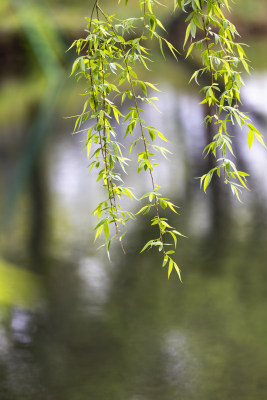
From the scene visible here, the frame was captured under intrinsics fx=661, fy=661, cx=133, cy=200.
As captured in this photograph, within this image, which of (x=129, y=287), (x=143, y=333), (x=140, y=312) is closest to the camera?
(x=143, y=333)

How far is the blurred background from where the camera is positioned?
1618 mm

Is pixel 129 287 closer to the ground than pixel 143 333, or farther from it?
farther from it

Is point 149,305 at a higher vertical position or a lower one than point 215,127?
lower

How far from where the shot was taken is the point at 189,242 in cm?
246

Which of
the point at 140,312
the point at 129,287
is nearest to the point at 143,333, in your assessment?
the point at 140,312

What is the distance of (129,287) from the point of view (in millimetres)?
2107

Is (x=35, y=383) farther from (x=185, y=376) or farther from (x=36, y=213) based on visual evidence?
(x=36, y=213)

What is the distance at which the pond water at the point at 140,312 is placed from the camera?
5.24 feet

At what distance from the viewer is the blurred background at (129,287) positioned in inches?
63.7

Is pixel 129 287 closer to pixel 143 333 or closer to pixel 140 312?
pixel 140 312

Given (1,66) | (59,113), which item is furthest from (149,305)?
(1,66)

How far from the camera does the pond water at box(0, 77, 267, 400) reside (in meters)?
1.60

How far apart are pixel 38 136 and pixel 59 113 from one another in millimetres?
484

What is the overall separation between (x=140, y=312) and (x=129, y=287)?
18cm
